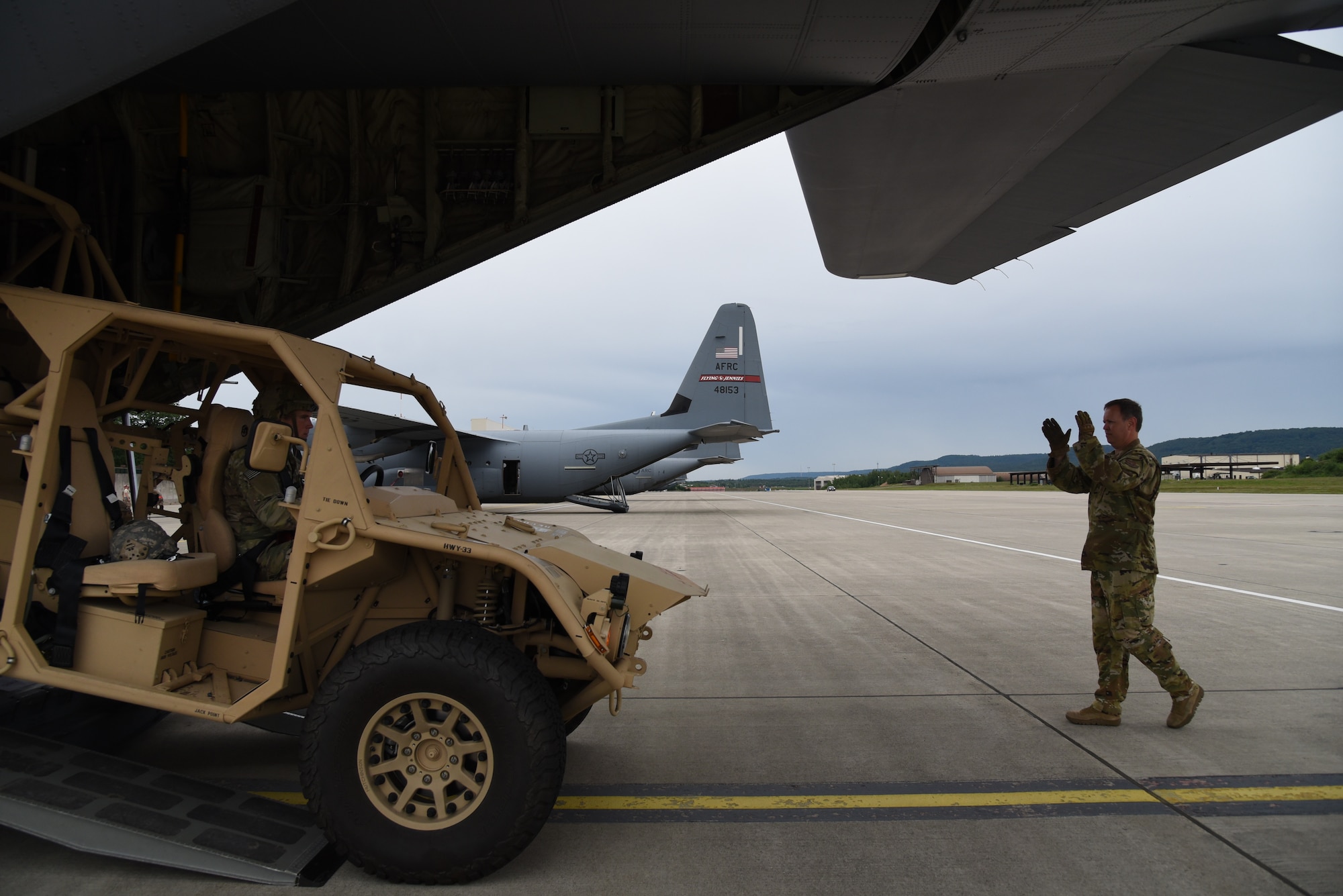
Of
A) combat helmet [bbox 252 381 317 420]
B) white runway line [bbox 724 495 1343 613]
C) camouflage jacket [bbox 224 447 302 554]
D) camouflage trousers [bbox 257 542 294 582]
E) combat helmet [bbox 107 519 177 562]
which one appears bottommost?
white runway line [bbox 724 495 1343 613]

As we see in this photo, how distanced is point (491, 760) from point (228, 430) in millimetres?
1999

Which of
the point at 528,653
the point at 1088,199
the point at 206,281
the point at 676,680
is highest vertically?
the point at 1088,199

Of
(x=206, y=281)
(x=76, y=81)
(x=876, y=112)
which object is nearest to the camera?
(x=76, y=81)

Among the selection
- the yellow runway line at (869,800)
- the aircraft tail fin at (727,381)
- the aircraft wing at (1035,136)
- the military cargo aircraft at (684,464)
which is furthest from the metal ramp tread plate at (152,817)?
the military cargo aircraft at (684,464)

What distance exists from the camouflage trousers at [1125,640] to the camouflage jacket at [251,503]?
435cm

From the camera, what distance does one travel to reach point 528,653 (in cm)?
333

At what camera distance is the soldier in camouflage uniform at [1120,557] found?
4168mm

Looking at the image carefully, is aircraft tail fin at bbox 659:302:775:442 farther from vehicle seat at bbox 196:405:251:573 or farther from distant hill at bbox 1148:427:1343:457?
distant hill at bbox 1148:427:1343:457

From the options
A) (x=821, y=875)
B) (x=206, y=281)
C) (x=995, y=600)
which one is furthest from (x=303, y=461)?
(x=995, y=600)

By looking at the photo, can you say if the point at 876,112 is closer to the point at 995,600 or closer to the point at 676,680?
the point at 676,680

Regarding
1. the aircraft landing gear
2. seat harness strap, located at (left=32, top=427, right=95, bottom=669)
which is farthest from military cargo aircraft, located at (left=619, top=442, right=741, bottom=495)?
seat harness strap, located at (left=32, top=427, right=95, bottom=669)

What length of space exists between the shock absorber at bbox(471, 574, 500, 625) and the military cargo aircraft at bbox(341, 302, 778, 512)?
670 inches

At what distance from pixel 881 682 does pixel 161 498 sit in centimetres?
464

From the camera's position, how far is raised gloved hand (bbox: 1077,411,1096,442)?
4.34 m
